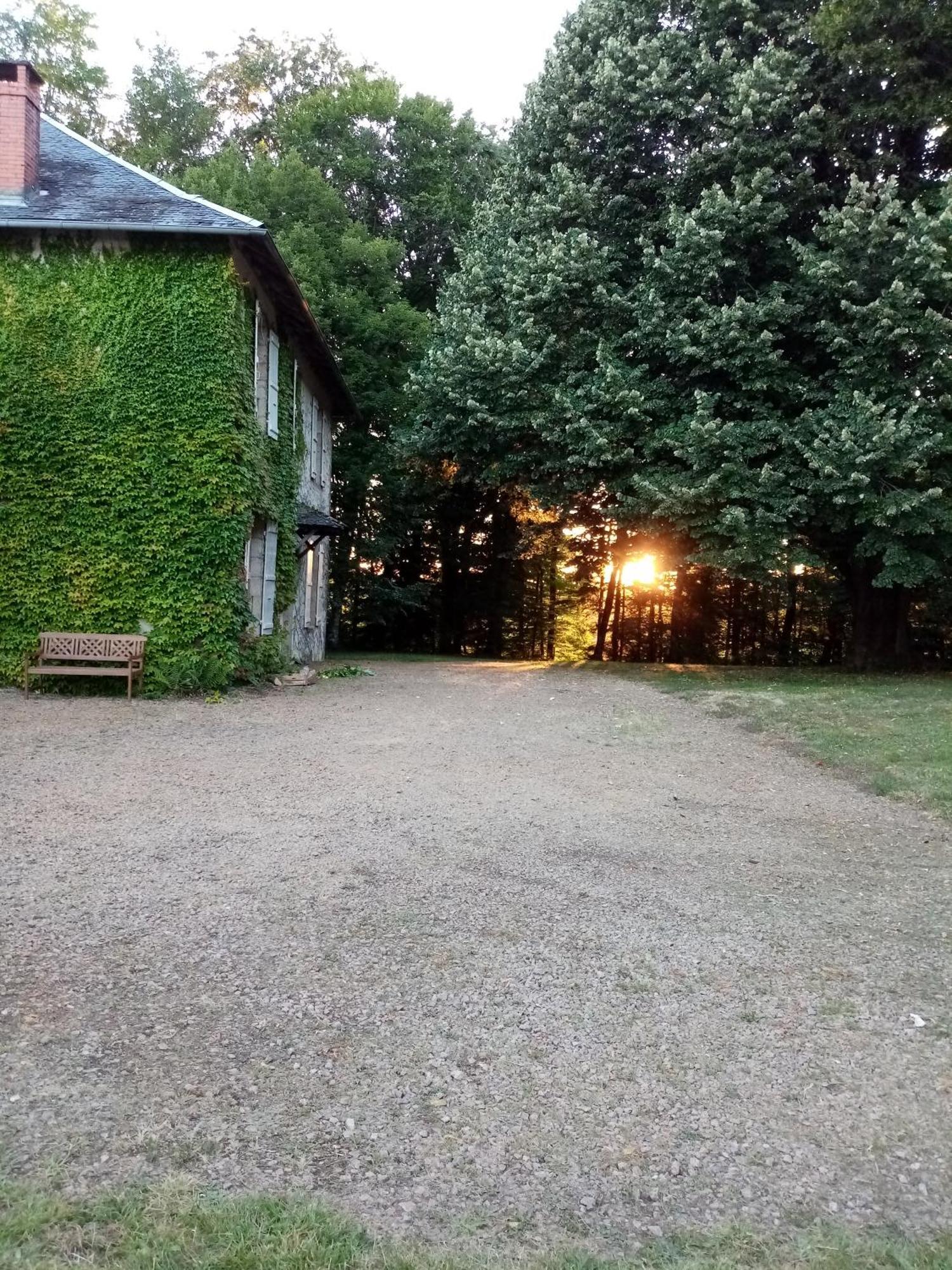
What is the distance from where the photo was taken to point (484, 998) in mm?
3826

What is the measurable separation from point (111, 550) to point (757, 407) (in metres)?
10.8

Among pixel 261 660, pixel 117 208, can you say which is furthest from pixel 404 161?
pixel 261 660

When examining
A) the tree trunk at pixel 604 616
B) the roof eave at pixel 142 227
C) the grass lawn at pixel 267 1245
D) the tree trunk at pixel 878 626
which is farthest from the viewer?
the tree trunk at pixel 604 616

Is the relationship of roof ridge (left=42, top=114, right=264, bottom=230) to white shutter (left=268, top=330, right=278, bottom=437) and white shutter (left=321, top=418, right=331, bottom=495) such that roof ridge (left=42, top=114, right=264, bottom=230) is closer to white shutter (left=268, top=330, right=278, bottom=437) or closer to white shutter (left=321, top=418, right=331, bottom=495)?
white shutter (left=268, top=330, right=278, bottom=437)

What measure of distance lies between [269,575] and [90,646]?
12.3 feet

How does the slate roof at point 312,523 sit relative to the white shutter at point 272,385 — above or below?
below

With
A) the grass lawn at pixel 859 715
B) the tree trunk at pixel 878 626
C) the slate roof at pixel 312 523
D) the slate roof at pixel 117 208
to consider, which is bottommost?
the grass lawn at pixel 859 715

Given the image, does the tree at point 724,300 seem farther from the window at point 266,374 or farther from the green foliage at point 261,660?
the green foliage at point 261,660

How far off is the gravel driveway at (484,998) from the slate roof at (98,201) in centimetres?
816

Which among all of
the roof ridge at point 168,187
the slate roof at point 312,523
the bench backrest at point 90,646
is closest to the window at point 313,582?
the slate roof at point 312,523

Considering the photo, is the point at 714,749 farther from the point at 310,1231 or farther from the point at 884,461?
the point at 310,1231

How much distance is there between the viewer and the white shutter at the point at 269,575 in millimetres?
15305

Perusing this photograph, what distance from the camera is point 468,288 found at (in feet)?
61.1

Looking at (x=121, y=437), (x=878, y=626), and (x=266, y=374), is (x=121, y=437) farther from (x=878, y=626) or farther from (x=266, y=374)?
(x=878, y=626)
